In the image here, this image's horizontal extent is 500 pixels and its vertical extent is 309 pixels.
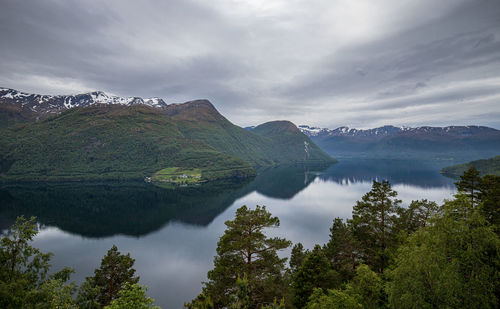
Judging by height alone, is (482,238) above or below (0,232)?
above

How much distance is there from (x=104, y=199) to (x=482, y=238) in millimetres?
160315

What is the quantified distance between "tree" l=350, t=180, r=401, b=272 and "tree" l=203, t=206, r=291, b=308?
12430mm

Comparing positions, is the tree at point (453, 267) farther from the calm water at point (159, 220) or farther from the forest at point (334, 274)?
the calm water at point (159, 220)

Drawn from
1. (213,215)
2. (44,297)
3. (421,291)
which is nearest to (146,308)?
(44,297)

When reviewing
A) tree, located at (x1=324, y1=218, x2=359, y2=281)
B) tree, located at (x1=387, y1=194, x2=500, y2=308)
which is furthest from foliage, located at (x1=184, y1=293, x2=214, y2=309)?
tree, located at (x1=324, y1=218, x2=359, y2=281)

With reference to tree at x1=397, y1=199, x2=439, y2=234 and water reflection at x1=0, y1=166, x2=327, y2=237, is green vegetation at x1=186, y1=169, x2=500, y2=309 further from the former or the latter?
water reflection at x1=0, y1=166, x2=327, y2=237

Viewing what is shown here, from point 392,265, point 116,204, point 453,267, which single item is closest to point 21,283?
point 453,267

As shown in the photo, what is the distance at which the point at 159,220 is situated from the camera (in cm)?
9912

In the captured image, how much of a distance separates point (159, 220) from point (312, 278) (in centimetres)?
8924

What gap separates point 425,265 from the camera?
15.2 metres

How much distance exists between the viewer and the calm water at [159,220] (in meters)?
57.7

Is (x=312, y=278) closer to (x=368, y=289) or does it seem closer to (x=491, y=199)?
(x=368, y=289)

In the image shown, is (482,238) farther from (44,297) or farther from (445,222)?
(44,297)

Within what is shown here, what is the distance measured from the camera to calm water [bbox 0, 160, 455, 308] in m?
57.7
